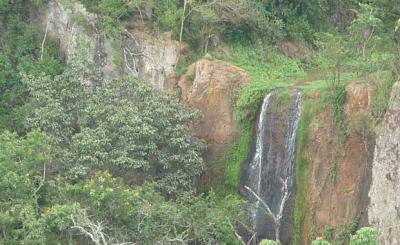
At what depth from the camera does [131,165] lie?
2009cm

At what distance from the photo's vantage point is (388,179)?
671 inches

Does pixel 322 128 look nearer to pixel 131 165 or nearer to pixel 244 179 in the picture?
pixel 244 179

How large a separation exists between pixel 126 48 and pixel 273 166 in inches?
295

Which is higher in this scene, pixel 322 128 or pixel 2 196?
pixel 322 128

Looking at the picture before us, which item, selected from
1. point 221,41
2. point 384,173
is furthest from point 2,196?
point 221,41

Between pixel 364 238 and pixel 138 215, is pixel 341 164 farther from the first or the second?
pixel 364 238

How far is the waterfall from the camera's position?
20.2 meters

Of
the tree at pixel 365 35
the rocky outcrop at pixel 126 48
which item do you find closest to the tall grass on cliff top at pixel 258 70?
the rocky outcrop at pixel 126 48

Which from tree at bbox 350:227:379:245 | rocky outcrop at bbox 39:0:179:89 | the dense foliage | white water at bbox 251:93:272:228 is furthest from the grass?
tree at bbox 350:227:379:245

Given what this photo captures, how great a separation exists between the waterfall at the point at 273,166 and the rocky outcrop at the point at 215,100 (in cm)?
118

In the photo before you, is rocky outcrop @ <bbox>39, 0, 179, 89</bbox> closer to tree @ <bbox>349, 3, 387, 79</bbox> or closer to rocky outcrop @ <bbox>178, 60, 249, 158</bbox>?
rocky outcrop @ <bbox>178, 60, 249, 158</bbox>

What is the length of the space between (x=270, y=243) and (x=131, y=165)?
291 inches

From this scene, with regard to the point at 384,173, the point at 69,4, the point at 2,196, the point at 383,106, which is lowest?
the point at 2,196

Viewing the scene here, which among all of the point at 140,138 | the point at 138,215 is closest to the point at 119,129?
the point at 140,138
